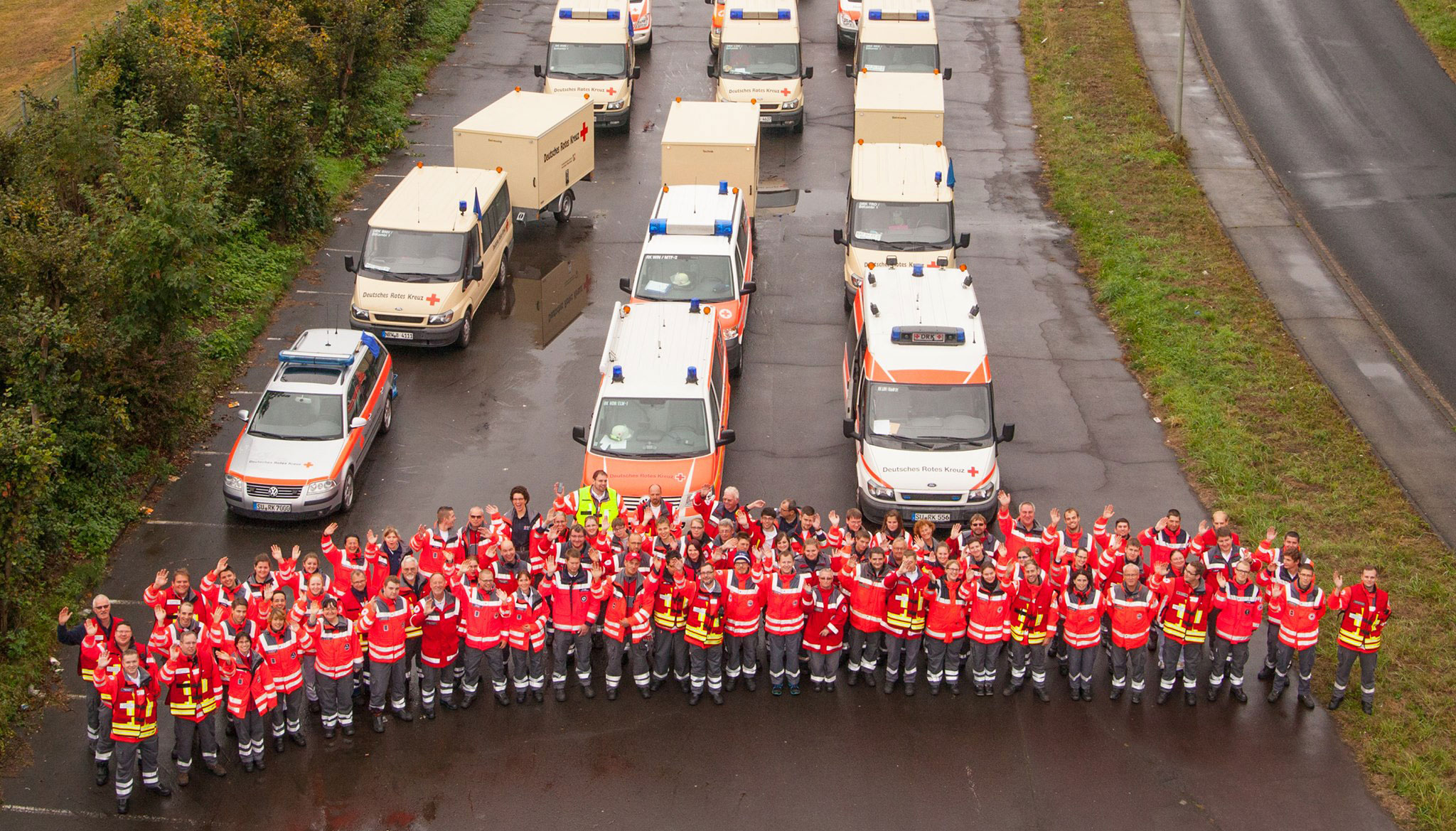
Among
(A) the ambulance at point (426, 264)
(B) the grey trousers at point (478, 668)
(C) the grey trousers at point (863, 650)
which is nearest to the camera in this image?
(B) the grey trousers at point (478, 668)

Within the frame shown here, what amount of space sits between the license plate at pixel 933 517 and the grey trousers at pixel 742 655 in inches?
137

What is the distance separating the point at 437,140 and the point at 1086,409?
17.2 metres

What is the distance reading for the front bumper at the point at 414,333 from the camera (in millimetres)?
21781

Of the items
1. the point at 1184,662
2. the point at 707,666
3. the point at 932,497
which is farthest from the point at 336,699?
the point at 1184,662

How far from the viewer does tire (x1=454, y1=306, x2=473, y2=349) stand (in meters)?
22.3

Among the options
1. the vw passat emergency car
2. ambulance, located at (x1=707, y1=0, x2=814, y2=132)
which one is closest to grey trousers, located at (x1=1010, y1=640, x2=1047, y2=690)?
the vw passat emergency car

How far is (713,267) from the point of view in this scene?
2138 cm

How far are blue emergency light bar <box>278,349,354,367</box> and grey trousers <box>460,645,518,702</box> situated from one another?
237 inches

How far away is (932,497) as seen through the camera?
1700cm

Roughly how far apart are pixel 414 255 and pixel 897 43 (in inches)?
595

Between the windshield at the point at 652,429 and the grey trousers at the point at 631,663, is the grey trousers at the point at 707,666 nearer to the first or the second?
the grey trousers at the point at 631,663

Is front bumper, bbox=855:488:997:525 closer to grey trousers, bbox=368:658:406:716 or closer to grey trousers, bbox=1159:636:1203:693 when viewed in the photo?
grey trousers, bbox=1159:636:1203:693

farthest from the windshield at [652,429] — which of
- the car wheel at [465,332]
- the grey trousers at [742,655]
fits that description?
the car wheel at [465,332]

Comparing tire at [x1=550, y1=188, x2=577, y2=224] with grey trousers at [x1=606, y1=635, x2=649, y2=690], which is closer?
grey trousers at [x1=606, y1=635, x2=649, y2=690]
